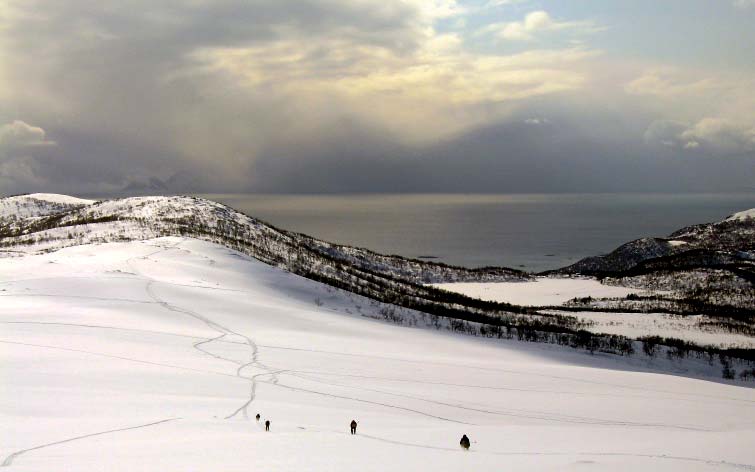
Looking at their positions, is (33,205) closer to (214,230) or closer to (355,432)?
(214,230)

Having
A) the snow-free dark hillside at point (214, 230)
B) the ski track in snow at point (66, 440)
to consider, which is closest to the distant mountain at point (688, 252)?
the snow-free dark hillside at point (214, 230)

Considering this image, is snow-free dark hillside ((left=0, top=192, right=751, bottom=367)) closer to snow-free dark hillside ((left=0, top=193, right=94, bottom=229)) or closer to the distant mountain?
the distant mountain

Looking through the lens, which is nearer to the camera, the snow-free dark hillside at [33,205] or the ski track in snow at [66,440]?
the ski track in snow at [66,440]

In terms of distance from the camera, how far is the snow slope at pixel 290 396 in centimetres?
934

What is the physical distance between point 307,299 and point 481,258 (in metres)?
138

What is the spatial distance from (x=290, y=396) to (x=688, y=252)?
126 m

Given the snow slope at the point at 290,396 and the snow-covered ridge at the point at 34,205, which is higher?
the snow-covered ridge at the point at 34,205

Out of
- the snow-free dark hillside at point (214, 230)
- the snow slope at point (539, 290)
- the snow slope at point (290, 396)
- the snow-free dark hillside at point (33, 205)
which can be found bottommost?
the snow slope at point (290, 396)

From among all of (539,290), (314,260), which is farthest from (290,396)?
(539,290)

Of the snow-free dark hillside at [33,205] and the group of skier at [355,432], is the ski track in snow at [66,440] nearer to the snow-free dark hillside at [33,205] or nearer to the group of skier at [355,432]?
the group of skier at [355,432]

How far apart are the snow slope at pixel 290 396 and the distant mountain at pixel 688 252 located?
8708 cm

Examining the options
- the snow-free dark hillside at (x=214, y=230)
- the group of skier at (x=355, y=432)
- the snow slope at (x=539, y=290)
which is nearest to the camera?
the group of skier at (x=355, y=432)

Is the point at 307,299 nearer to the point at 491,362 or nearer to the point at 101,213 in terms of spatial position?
the point at 491,362

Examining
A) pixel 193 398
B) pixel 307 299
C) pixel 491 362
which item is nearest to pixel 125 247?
pixel 307 299
